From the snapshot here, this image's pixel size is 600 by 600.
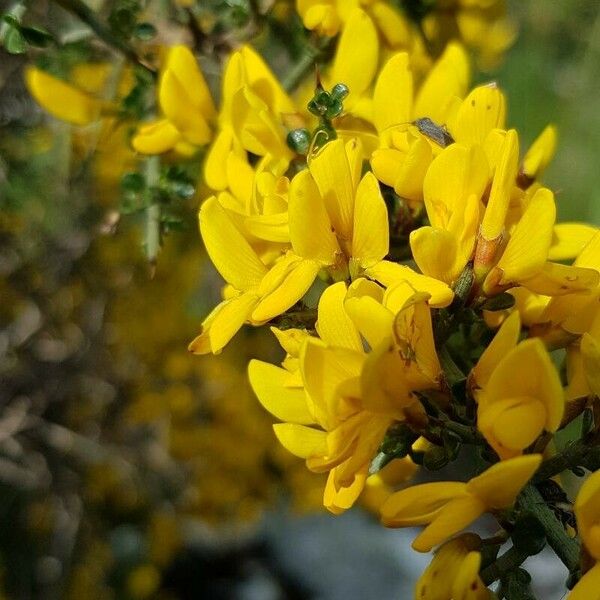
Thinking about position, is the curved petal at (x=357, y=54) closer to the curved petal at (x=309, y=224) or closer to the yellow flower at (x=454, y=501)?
the curved petal at (x=309, y=224)

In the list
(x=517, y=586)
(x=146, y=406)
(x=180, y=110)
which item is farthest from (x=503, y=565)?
(x=146, y=406)

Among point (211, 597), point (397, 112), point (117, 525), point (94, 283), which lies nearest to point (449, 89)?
point (397, 112)

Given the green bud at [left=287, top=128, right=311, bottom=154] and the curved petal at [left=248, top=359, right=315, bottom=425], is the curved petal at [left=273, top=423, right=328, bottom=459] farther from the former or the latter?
the green bud at [left=287, top=128, right=311, bottom=154]

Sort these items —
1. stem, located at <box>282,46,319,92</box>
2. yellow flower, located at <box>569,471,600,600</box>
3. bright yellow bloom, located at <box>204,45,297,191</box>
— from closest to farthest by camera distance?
1. yellow flower, located at <box>569,471,600,600</box>
2. bright yellow bloom, located at <box>204,45,297,191</box>
3. stem, located at <box>282,46,319,92</box>

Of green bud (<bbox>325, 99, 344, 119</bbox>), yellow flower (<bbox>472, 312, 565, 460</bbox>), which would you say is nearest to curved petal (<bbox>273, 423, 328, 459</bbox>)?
yellow flower (<bbox>472, 312, 565, 460</bbox>)

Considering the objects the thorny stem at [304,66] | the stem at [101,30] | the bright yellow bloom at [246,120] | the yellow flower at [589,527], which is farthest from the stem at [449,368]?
the stem at [101,30]

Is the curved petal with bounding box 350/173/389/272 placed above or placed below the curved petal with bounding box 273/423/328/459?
above

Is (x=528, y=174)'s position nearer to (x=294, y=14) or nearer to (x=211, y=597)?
(x=294, y=14)
